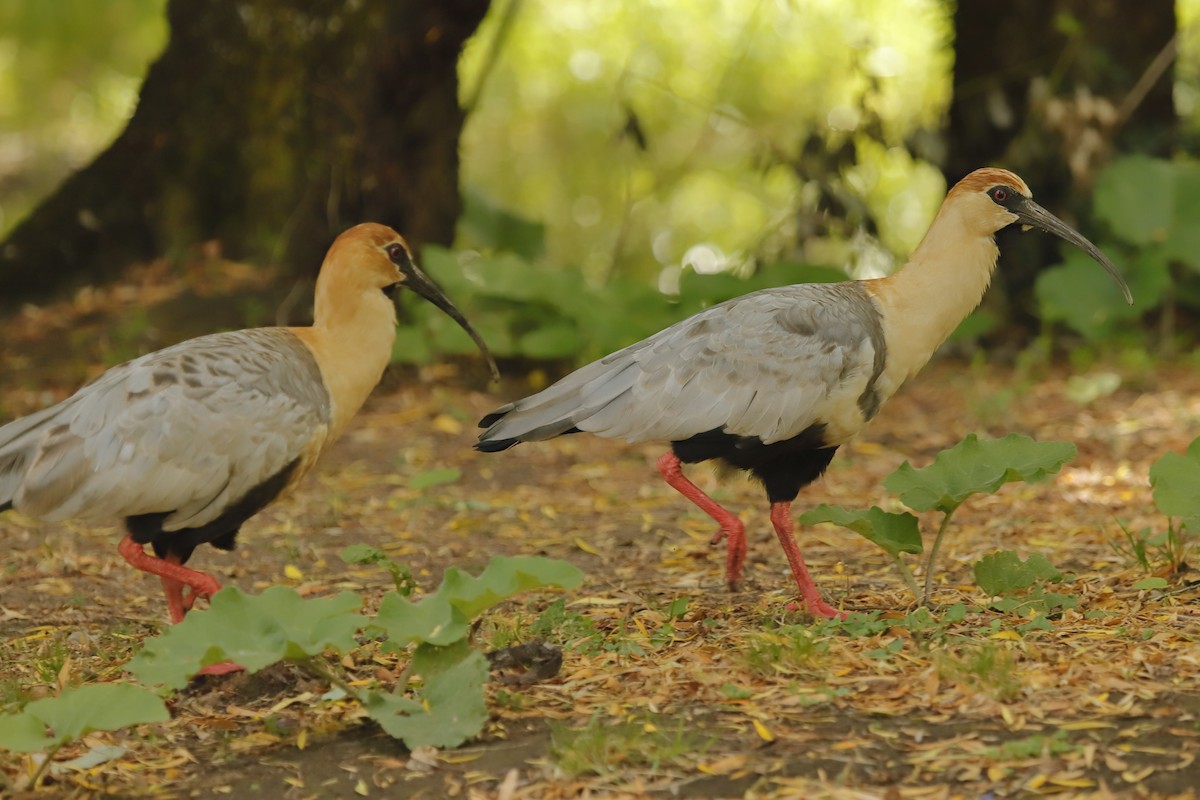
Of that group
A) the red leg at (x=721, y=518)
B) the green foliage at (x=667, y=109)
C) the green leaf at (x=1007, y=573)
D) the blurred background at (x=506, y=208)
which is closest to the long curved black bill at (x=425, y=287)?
the red leg at (x=721, y=518)

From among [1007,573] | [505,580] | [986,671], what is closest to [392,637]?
[505,580]

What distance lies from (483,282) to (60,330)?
289cm

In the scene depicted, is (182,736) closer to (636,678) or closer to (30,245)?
(636,678)

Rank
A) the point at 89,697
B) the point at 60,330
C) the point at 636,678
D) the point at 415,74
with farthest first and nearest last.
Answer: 1. the point at 60,330
2. the point at 415,74
3. the point at 636,678
4. the point at 89,697

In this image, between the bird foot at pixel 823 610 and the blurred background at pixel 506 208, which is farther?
the blurred background at pixel 506 208

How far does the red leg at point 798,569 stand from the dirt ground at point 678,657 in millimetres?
86

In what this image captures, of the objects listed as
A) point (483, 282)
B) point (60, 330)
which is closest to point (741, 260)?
point (483, 282)

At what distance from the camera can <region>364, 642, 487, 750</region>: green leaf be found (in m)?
3.69

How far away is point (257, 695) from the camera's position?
4.17 m

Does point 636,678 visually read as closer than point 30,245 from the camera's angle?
Yes

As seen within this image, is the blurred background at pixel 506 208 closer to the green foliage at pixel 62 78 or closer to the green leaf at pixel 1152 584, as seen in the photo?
the green leaf at pixel 1152 584

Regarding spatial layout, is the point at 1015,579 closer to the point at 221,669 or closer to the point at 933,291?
the point at 933,291

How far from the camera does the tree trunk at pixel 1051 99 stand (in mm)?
9516

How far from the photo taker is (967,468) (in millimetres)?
4578
